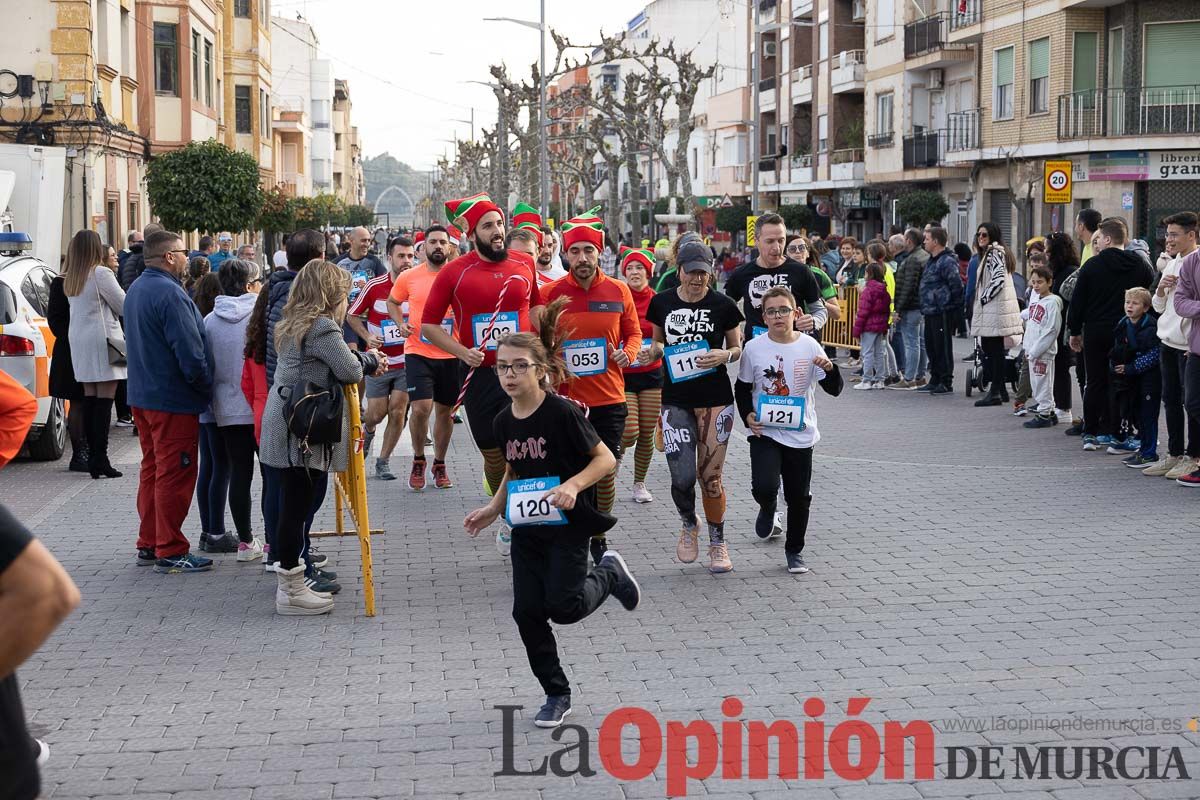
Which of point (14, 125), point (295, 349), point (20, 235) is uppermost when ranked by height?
point (14, 125)

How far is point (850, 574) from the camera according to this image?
339 inches

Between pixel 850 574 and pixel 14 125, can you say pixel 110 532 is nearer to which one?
pixel 850 574

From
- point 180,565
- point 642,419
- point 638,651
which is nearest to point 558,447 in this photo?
point 638,651

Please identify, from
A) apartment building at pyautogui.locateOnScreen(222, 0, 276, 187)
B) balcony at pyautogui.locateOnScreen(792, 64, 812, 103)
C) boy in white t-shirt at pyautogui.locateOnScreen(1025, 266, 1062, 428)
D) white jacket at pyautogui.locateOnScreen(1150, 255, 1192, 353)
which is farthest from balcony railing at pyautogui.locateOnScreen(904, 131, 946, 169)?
white jacket at pyautogui.locateOnScreen(1150, 255, 1192, 353)

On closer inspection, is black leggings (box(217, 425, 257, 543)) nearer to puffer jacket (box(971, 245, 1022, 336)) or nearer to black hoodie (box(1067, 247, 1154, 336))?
black hoodie (box(1067, 247, 1154, 336))

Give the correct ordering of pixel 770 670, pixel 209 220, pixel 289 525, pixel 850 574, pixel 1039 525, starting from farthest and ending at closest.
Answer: pixel 209 220, pixel 1039 525, pixel 850 574, pixel 289 525, pixel 770 670

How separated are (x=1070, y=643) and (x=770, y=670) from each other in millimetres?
1462

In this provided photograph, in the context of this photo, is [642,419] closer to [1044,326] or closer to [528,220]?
[528,220]

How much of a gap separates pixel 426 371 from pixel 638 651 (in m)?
4.70

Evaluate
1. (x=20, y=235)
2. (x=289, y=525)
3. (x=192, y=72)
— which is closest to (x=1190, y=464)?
(x=289, y=525)

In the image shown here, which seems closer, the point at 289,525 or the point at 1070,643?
the point at 1070,643

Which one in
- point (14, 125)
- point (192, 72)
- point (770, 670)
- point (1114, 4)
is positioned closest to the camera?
point (770, 670)

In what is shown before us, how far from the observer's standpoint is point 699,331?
345 inches

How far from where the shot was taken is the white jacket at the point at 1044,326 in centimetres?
1498
